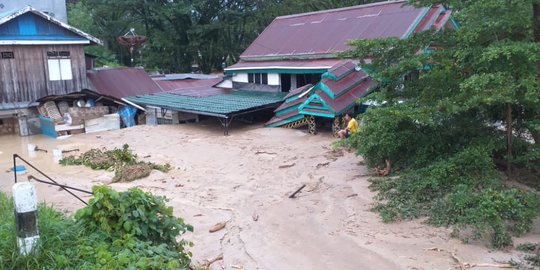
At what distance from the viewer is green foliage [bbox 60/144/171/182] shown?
48.9 ft

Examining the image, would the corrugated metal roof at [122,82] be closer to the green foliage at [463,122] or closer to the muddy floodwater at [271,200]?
the muddy floodwater at [271,200]

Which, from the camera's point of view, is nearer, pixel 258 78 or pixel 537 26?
pixel 537 26

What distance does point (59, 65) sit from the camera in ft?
85.3

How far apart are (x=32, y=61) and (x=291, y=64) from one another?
1382 cm

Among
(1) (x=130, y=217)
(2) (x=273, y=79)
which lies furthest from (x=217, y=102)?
(1) (x=130, y=217)

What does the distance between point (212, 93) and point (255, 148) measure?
9382 mm

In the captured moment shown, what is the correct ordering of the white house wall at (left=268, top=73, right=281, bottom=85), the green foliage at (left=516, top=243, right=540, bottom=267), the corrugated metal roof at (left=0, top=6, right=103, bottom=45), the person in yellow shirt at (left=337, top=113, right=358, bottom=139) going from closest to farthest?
the green foliage at (left=516, top=243, right=540, bottom=267) → the person in yellow shirt at (left=337, top=113, right=358, bottom=139) → the corrugated metal roof at (left=0, top=6, right=103, bottom=45) → the white house wall at (left=268, top=73, right=281, bottom=85)

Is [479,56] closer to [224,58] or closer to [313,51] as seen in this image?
[313,51]

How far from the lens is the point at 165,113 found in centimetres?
2617

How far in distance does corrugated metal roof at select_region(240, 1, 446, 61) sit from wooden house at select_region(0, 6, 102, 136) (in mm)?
9916

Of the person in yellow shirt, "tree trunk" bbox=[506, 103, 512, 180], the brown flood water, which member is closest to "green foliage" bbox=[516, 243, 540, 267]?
"tree trunk" bbox=[506, 103, 512, 180]

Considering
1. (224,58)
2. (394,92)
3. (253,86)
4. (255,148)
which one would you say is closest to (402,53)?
(394,92)

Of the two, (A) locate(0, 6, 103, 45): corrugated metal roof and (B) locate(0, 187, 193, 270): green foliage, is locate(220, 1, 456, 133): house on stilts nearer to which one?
(A) locate(0, 6, 103, 45): corrugated metal roof

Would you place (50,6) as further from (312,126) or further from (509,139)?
(509,139)
